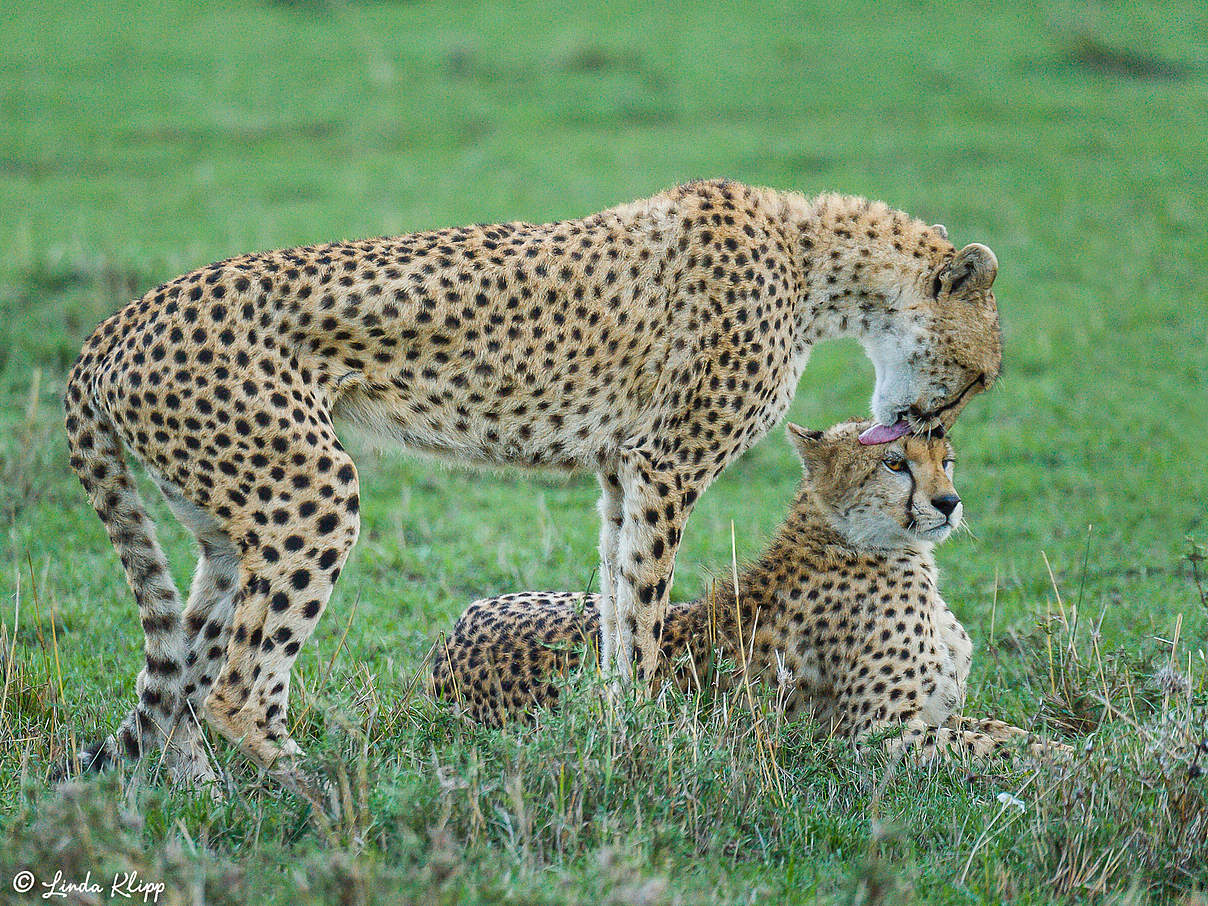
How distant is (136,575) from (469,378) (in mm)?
1082

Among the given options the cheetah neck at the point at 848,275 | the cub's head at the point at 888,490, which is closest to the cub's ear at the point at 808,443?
the cub's head at the point at 888,490

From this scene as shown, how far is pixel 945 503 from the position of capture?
423cm

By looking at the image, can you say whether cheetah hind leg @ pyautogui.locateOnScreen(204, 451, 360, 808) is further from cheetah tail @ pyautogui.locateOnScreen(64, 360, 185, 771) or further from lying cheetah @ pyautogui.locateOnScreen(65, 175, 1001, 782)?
cheetah tail @ pyautogui.locateOnScreen(64, 360, 185, 771)

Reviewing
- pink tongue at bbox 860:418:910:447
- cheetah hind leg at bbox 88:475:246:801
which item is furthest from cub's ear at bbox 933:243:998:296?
cheetah hind leg at bbox 88:475:246:801

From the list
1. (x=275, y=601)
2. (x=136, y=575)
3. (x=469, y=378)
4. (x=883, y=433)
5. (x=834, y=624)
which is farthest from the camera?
(x=883, y=433)

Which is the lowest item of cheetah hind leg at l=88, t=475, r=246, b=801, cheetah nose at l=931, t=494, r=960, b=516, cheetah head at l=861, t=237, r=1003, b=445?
cheetah hind leg at l=88, t=475, r=246, b=801

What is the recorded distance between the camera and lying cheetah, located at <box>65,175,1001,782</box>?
3.60 meters

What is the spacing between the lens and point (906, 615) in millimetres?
4219

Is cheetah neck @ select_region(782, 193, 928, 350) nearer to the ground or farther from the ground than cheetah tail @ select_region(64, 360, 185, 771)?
farther from the ground

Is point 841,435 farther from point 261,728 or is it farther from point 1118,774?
point 261,728

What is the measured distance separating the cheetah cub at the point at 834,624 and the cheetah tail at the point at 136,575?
0.84 m

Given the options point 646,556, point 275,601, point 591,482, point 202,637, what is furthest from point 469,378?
point 591,482

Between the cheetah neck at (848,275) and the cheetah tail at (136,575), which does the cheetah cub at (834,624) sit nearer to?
the cheetah neck at (848,275)

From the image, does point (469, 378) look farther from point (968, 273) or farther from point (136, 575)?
point (968, 273)
